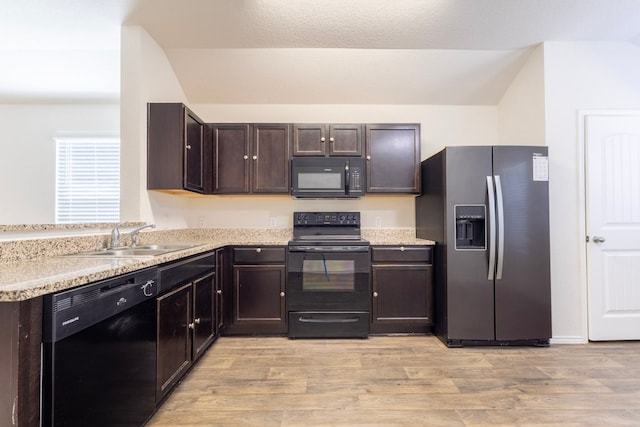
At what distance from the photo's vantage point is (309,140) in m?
3.08

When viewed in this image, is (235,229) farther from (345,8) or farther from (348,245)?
(345,8)

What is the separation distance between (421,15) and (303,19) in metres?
0.97

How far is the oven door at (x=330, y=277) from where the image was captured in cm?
276

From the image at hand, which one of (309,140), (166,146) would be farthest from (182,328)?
(309,140)

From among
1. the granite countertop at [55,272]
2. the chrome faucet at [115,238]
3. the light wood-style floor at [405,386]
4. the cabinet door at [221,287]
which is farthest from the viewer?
the cabinet door at [221,287]

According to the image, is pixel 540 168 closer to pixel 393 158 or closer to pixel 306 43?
pixel 393 158

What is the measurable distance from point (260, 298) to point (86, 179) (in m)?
2.90

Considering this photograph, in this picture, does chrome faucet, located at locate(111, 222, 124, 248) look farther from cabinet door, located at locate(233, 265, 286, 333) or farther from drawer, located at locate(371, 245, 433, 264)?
drawer, located at locate(371, 245, 433, 264)

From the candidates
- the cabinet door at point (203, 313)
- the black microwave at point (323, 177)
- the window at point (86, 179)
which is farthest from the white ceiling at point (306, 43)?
the cabinet door at point (203, 313)

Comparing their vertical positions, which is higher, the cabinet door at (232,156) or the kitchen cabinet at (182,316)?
the cabinet door at (232,156)

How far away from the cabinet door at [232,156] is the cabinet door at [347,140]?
0.93 meters

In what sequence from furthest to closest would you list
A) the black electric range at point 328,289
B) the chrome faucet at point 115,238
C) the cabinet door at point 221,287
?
the black electric range at point 328,289, the cabinet door at point 221,287, the chrome faucet at point 115,238

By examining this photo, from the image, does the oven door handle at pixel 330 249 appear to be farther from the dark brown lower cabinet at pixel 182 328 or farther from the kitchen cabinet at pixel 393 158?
the dark brown lower cabinet at pixel 182 328

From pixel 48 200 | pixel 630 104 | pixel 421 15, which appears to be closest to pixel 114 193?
pixel 48 200
